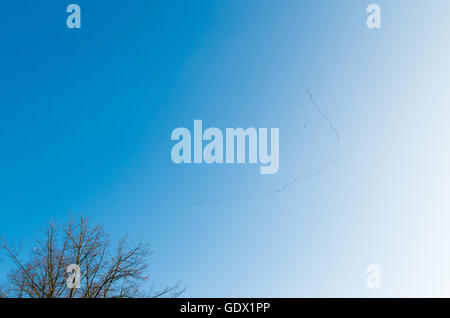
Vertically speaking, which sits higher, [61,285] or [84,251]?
[84,251]
